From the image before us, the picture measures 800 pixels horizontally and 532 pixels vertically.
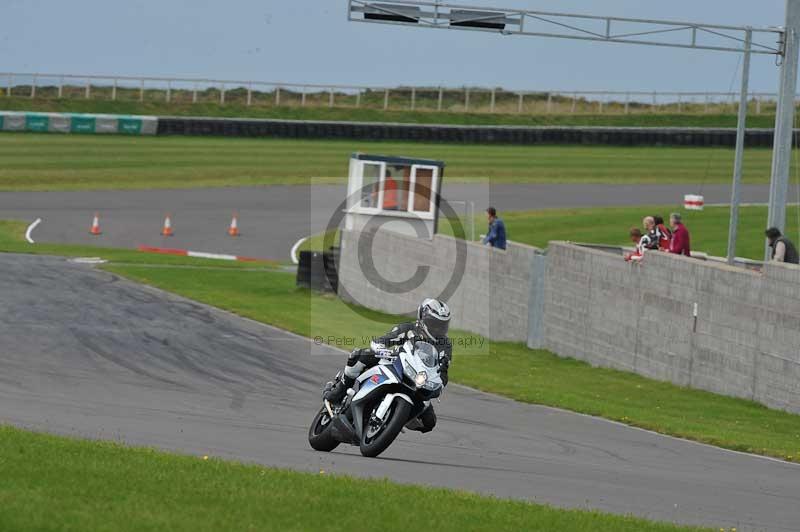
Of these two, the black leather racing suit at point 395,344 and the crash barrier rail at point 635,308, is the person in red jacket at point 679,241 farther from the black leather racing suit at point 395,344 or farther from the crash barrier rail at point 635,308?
the black leather racing suit at point 395,344

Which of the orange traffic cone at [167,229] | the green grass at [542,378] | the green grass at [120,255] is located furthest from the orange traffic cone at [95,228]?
the green grass at [542,378]

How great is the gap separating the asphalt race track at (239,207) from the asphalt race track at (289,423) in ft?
53.9

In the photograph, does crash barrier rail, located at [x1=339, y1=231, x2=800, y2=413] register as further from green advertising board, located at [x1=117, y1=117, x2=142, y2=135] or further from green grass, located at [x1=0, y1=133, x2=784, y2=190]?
green advertising board, located at [x1=117, y1=117, x2=142, y2=135]

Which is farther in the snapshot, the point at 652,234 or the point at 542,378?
the point at 652,234

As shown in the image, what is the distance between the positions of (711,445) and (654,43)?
43.8 ft

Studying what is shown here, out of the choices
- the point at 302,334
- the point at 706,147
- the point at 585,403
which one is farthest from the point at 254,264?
the point at 706,147

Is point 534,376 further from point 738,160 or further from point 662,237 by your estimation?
point 738,160

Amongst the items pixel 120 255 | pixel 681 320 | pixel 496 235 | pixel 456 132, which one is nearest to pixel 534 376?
pixel 681 320

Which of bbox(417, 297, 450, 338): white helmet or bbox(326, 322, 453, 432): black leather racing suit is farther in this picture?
bbox(326, 322, 453, 432): black leather racing suit

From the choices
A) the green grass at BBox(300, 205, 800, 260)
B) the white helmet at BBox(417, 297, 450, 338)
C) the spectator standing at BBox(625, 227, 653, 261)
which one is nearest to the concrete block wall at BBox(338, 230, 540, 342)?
the spectator standing at BBox(625, 227, 653, 261)

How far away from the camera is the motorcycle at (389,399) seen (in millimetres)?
11883

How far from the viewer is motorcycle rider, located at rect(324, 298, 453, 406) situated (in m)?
12.0

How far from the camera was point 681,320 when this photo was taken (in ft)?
68.4

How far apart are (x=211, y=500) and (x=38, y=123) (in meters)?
56.2
